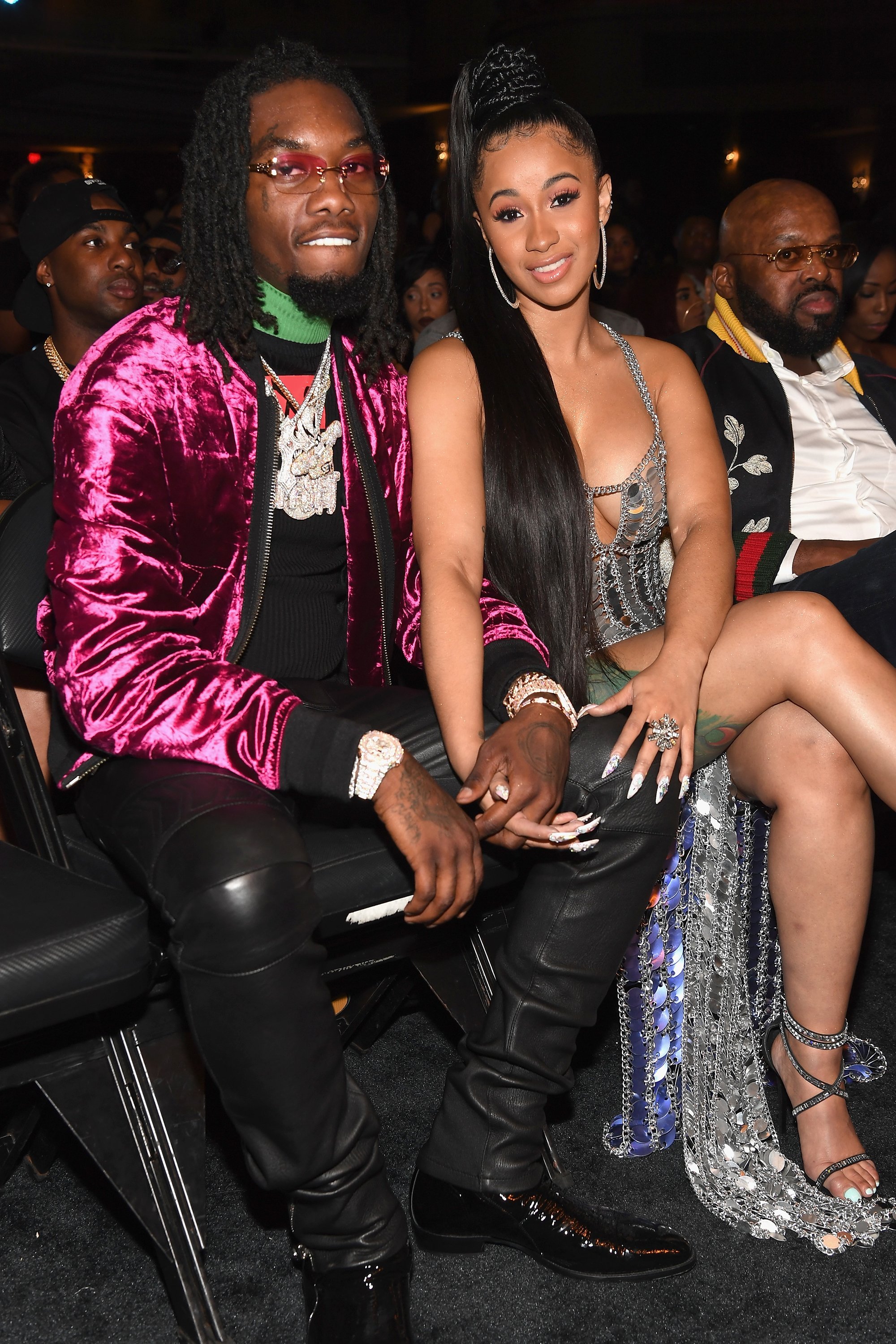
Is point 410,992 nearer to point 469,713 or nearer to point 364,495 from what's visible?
point 469,713

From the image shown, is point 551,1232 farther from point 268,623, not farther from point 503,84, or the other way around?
point 503,84

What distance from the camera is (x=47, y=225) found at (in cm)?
332

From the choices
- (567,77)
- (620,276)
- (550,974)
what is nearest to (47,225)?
(550,974)

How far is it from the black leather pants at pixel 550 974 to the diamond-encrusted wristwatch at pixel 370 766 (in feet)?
0.89

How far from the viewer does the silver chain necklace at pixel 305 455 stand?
72.3 inches

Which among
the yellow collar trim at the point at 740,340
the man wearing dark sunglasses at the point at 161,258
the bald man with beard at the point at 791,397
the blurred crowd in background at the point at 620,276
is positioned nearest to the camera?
the bald man with beard at the point at 791,397

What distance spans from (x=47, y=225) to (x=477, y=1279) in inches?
117

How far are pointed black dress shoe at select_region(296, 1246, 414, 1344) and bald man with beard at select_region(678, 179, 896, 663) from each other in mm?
1486

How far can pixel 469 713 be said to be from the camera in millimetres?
1715

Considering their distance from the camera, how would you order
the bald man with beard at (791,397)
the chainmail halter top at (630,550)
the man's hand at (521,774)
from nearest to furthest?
the man's hand at (521,774), the chainmail halter top at (630,550), the bald man with beard at (791,397)

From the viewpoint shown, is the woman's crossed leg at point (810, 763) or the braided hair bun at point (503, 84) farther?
the braided hair bun at point (503, 84)

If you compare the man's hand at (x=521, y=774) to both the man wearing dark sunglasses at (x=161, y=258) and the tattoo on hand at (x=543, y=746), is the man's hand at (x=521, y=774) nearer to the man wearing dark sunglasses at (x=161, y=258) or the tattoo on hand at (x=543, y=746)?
the tattoo on hand at (x=543, y=746)

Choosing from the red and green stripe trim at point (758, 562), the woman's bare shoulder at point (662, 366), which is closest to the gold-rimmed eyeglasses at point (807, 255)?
the red and green stripe trim at point (758, 562)

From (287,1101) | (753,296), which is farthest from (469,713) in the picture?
(753,296)
